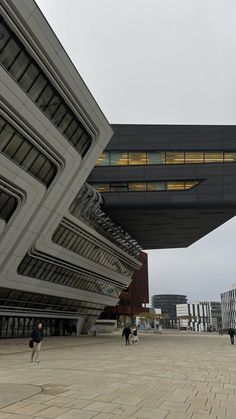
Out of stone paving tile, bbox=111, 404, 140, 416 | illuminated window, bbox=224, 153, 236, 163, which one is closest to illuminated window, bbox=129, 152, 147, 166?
illuminated window, bbox=224, 153, 236, 163

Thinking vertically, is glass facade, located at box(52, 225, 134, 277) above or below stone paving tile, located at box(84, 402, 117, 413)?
above

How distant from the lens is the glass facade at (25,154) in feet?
87.3

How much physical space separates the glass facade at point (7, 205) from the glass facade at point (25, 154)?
2188 mm

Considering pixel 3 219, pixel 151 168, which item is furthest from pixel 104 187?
pixel 3 219

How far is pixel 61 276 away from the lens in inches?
1764

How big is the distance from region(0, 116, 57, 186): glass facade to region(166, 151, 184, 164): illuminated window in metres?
20.3

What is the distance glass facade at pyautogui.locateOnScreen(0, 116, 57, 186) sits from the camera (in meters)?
26.6

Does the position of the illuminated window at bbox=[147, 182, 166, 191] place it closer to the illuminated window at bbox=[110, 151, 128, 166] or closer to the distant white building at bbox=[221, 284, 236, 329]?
the illuminated window at bbox=[110, 151, 128, 166]

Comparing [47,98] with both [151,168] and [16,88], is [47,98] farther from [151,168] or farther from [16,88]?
[151,168]

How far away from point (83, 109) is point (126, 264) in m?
36.5

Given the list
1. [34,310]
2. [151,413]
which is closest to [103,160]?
[34,310]

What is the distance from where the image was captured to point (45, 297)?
43.9m

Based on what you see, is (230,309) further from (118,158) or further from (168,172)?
(118,158)

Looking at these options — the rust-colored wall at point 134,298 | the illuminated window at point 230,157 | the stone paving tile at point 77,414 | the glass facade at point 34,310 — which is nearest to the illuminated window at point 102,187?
the glass facade at point 34,310
